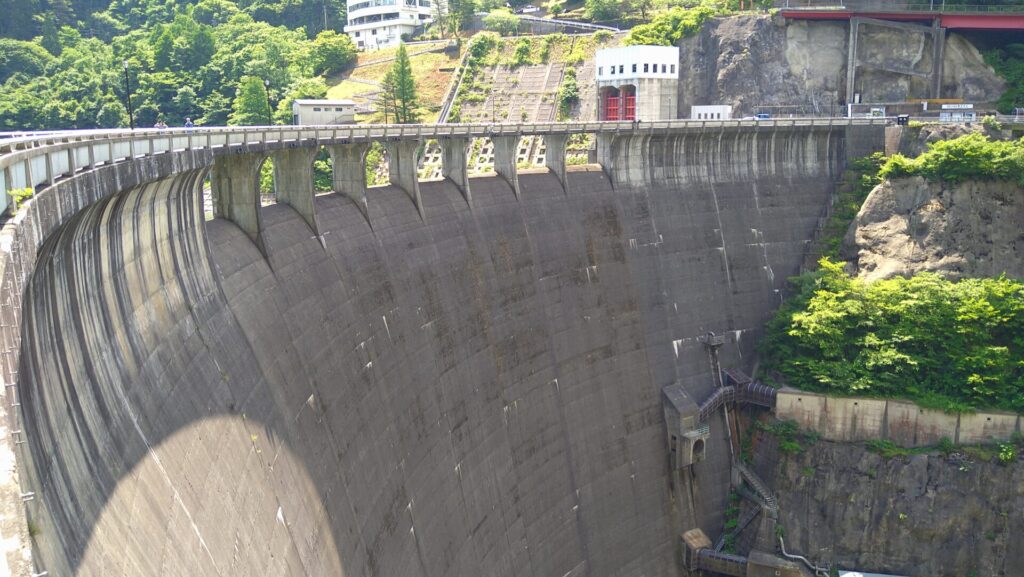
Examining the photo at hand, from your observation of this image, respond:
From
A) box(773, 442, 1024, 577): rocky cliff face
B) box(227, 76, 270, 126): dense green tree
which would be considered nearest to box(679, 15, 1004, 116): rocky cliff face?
box(773, 442, 1024, 577): rocky cliff face

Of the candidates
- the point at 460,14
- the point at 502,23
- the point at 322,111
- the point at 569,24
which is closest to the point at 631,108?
the point at 569,24

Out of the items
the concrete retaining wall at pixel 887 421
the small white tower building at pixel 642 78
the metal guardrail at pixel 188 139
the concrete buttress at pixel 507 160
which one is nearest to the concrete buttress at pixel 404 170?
the metal guardrail at pixel 188 139

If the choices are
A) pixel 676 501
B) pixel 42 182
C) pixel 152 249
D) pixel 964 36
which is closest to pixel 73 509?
pixel 42 182

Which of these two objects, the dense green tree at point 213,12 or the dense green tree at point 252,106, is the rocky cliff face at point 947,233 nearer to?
the dense green tree at point 252,106

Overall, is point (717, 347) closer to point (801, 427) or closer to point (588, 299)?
point (801, 427)

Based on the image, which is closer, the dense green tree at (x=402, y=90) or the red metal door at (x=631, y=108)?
the red metal door at (x=631, y=108)

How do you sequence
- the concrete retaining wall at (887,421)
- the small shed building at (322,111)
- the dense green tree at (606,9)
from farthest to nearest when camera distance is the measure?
the dense green tree at (606,9), the small shed building at (322,111), the concrete retaining wall at (887,421)
